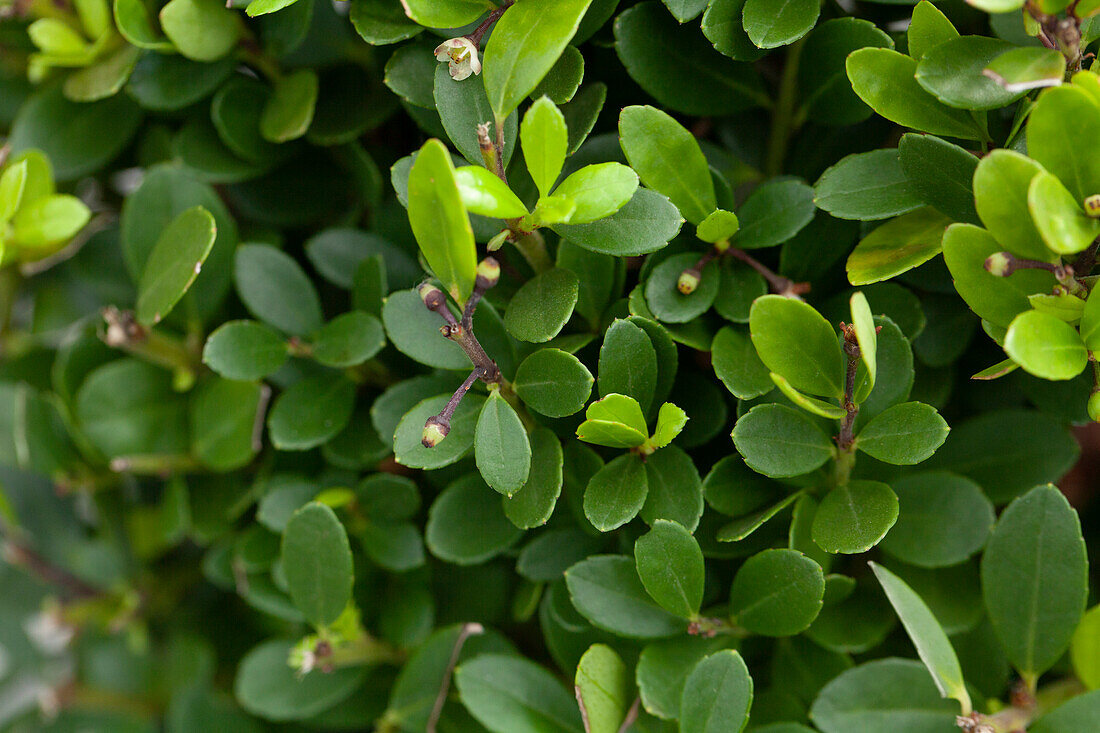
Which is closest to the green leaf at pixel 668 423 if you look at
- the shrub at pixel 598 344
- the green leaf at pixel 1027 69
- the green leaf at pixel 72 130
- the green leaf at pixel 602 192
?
the shrub at pixel 598 344

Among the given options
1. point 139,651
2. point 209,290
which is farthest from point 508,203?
point 139,651

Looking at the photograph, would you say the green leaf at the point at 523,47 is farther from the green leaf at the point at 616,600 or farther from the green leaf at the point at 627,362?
the green leaf at the point at 616,600

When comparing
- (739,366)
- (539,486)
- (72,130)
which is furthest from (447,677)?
(72,130)

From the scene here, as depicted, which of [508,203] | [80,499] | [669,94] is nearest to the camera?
[508,203]

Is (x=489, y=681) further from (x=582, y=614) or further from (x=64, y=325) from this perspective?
(x=64, y=325)

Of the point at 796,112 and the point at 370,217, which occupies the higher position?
the point at 796,112

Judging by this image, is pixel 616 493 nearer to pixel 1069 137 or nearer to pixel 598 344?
pixel 598 344
